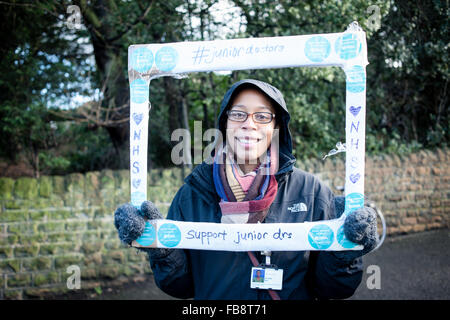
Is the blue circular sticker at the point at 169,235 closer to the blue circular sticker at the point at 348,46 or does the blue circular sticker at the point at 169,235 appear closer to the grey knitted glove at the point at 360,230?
the grey knitted glove at the point at 360,230

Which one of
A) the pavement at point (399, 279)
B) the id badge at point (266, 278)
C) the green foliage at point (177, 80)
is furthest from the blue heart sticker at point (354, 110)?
the pavement at point (399, 279)

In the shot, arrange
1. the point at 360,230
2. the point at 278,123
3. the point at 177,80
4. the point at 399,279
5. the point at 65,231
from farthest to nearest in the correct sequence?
the point at 177,80
the point at 399,279
the point at 65,231
the point at 278,123
the point at 360,230

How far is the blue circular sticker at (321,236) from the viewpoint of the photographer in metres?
1.81

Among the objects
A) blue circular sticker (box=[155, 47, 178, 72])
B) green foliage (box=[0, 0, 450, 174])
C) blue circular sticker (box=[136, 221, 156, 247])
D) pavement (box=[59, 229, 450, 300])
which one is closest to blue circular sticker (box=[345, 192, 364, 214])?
blue circular sticker (box=[136, 221, 156, 247])

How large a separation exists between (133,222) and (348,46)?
1.44 m

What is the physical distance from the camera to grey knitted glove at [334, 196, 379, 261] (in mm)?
1704

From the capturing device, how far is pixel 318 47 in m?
1.83

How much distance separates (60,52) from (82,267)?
3798 mm

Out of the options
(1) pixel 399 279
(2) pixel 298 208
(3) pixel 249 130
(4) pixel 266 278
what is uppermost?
(3) pixel 249 130

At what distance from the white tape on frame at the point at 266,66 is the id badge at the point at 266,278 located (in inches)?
4.9

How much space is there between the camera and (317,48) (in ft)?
6.02

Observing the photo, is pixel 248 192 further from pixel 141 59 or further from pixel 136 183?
pixel 141 59

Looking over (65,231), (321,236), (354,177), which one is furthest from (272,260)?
(65,231)

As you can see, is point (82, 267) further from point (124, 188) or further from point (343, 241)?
point (343, 241)
